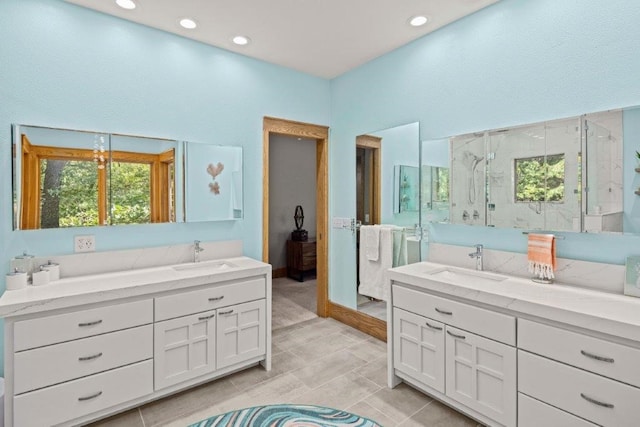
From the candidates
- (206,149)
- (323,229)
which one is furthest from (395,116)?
(206,149)

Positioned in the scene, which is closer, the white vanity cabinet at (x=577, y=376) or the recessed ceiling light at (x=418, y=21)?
the white vanity cabinet at (x=577, y=376)

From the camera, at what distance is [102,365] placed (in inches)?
77.4

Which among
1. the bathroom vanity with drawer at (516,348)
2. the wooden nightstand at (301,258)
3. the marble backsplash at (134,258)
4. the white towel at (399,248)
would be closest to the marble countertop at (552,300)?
the bathroom vanity with drawer at (516,348)

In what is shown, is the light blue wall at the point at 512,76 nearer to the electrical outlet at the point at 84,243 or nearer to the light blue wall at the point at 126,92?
the light blue wall at the point at 126,92

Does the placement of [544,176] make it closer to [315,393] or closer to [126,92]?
[315,393]

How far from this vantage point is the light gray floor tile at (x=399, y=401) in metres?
2.13

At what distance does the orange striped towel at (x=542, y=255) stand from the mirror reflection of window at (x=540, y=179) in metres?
0.26

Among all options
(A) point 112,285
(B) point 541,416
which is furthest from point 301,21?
(B) point 541,416

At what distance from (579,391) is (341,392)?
1.43m

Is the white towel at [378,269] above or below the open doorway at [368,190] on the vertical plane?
below

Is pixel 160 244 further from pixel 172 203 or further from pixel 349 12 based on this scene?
pixel 349 12

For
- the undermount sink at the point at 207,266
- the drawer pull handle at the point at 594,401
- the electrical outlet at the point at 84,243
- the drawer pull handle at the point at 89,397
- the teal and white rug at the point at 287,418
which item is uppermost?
the electrical outlet at the point at 84,243

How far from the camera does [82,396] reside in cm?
190

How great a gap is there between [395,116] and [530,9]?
1.22m
